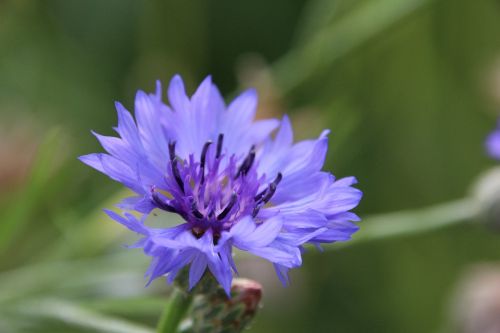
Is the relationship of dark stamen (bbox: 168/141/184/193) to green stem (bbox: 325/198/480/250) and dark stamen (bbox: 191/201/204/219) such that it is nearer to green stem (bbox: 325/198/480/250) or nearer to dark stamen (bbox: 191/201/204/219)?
dark stamen (bbox: 191/201/204/219)

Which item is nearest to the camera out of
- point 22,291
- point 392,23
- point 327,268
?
point 22,291

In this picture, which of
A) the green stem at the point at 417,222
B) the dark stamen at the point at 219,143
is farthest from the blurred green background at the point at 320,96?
the dark stamen at the point at 219,143

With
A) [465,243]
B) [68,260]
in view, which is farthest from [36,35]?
[465,243]

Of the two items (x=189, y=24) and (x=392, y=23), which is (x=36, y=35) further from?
(x=392, y=23)

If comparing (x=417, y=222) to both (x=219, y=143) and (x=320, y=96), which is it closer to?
(x=219, y=143)

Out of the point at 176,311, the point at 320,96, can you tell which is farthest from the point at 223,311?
the point at 320,96

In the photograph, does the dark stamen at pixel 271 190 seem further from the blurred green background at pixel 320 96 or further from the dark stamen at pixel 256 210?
the blurred green background at pixel 320 96

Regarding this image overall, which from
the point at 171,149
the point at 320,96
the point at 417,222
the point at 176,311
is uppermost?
the point at 320,96
